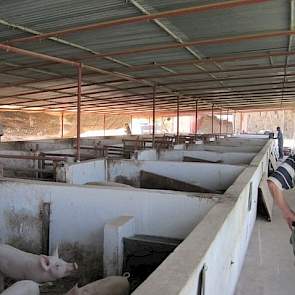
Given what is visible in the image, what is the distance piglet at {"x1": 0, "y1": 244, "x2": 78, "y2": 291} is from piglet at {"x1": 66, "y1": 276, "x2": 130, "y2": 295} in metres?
0.50

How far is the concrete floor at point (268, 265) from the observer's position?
10.9 feet

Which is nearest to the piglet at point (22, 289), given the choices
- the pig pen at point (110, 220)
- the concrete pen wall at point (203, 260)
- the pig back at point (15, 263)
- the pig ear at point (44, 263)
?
the pig ear at point (44, 263)

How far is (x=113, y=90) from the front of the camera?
34.4 feet

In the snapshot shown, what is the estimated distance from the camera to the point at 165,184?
16.9ft

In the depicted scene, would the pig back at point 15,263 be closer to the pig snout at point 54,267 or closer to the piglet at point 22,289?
the pig snout at point 54,267

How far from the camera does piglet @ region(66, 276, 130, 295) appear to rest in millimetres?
2438

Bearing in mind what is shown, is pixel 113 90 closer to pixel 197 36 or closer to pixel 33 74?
pixel 33 74

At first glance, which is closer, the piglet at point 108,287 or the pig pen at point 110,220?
the piglet at point 108,287

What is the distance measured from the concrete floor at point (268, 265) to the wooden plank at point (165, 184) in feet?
3.07

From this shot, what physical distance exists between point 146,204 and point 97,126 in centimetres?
2062

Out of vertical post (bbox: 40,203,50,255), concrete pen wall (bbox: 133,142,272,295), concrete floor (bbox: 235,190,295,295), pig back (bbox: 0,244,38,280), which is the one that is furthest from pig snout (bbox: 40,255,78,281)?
concrete floor (bbox: 235,190,295,295)

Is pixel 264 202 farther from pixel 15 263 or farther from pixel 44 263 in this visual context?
pixel 15 263

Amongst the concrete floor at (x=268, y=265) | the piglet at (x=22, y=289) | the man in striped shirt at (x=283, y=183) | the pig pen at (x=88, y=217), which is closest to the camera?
the piglet at (x=22, y=289)

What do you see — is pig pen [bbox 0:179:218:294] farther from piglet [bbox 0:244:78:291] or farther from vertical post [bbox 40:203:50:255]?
piglet [bbox 0:244:78:291]
